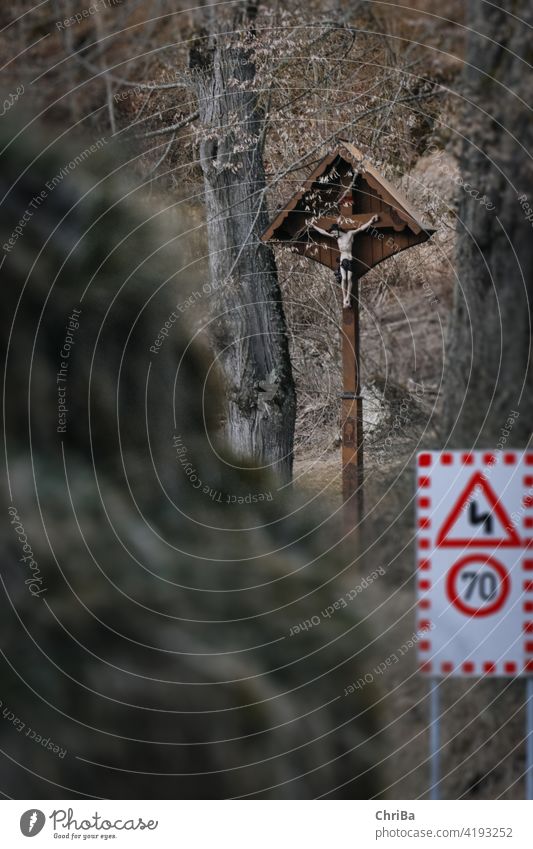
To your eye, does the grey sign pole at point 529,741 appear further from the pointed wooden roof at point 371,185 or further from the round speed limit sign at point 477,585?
the pointed wooden roof at point 371,185

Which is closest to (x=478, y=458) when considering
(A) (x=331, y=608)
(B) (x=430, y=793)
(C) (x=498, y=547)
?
(C) (x=498, y=547)

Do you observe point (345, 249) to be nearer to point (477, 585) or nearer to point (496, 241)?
point (496, 241)

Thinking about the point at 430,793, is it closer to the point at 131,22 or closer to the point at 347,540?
the point at 347,540

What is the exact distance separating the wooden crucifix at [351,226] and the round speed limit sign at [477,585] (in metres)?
1.37

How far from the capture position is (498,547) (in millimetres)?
2658

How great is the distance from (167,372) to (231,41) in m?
3.37

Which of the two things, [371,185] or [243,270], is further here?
[243,270]

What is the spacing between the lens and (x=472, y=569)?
2648 mm

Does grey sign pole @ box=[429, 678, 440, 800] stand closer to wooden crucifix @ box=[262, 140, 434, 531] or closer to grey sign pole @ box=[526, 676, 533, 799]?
grey sign pole @ box=[526, 676, 533, 799]

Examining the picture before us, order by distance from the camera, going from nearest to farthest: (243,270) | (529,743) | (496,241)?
(529,743) < (496,241) < (243,270)

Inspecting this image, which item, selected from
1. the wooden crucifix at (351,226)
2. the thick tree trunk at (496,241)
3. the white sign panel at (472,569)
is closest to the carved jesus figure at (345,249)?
the wooden crucifix at (351,226)

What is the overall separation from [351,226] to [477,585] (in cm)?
208

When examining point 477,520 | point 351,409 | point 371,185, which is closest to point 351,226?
point 371,185
